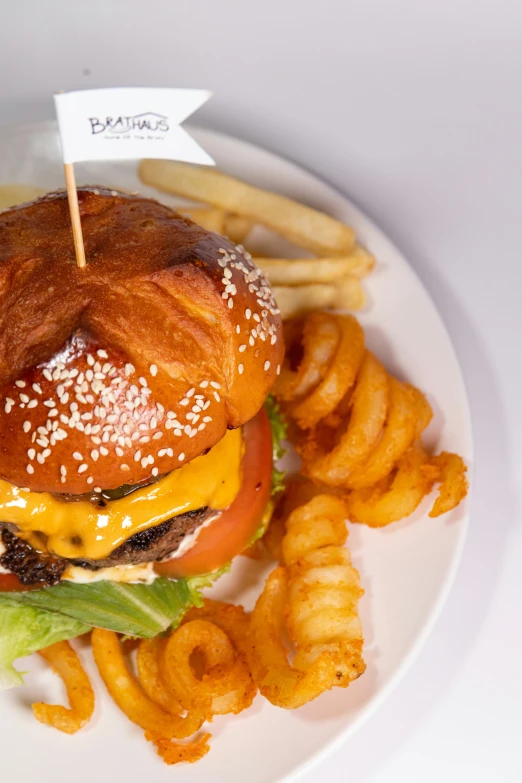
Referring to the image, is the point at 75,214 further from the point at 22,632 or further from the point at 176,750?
the point at 176,750

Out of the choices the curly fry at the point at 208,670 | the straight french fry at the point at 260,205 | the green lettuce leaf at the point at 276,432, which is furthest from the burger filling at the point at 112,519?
the straight french fry at the point at 260,205

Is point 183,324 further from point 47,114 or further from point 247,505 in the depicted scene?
point 47,114

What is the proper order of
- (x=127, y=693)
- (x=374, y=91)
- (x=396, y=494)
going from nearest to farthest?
(x=127, y=693), (x=396, y=494), (x=374, y=91)

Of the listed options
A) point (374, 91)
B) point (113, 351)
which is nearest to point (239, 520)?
point (113, 351)

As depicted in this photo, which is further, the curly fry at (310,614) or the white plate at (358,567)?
the white plate at (358,567)

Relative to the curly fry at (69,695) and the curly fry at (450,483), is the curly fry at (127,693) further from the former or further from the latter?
the curly fry at (450,483)
